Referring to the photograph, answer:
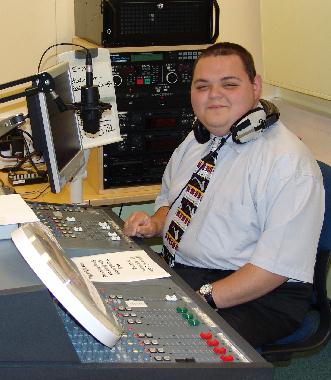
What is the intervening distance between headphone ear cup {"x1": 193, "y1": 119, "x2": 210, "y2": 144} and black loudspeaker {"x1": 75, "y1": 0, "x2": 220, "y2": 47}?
64cm

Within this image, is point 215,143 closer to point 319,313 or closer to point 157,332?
point 319,313

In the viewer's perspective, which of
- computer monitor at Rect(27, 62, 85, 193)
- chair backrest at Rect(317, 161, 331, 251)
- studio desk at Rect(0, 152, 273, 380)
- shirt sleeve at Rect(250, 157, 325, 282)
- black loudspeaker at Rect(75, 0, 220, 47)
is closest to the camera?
studio desk at Rect(0, 152, 273, 380)

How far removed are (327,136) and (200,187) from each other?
1.16 metres

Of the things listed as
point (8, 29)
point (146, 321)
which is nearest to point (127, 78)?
point (8, 29)

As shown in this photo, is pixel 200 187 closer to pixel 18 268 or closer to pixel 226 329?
pixel 226 329

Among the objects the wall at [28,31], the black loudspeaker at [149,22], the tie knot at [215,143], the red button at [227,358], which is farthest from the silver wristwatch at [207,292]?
the wall at [28,31]

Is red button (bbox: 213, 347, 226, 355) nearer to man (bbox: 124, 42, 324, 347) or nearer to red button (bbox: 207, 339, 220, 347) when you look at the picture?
red button (bbox: 207, 339, 220, 347)

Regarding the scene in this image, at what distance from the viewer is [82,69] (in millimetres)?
2336

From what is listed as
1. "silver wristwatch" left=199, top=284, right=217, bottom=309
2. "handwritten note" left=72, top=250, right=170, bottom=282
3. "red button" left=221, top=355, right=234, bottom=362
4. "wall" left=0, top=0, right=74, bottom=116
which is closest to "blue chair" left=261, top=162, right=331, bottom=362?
"silver wristwatch" left=199, top=284, right=217, bottom=309

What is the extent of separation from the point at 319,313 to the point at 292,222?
358mm

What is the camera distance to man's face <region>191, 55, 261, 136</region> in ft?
6.76

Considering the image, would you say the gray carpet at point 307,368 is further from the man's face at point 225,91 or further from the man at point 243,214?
the man's face at point 225,91

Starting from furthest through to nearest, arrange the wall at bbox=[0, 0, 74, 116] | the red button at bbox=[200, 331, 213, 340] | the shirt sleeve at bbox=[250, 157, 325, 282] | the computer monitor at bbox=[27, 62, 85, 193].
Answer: the wall at bbox=[0, 0, 74, 116] → the shirt sleeve at bbox=[250, 157, 325, 282] → the computer monitor at bbox=[27, 62, 85, 193] → the red button at bbox=[200, 331, 213, 340]

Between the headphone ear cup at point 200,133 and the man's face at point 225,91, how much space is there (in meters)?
0.10
